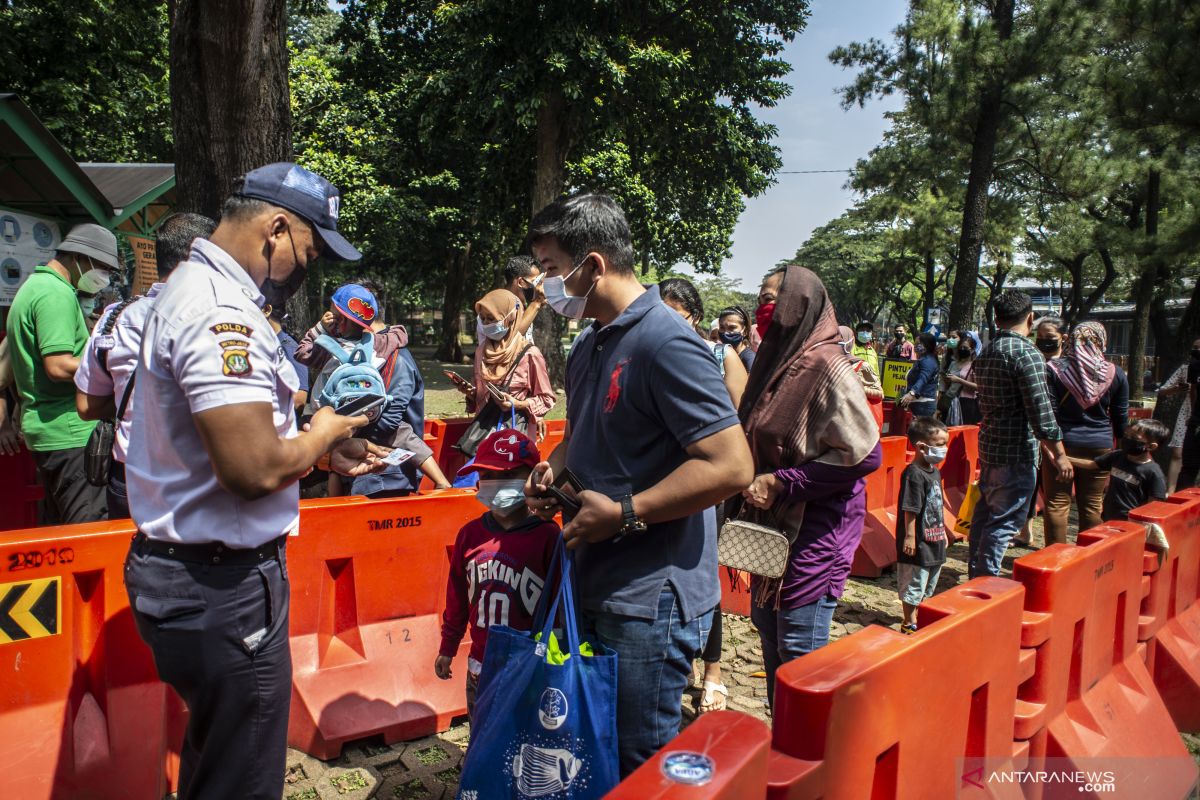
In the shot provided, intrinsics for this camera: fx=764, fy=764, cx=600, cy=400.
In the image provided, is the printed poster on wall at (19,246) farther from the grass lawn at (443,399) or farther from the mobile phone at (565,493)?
the mobile phone at (565,493)

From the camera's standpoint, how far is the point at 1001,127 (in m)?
17.5

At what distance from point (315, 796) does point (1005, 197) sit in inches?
1098

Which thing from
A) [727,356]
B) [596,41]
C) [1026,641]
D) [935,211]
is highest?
[596,41]

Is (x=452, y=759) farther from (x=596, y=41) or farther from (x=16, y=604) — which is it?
(x=596, y=41)

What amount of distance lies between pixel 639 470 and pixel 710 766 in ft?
2.58

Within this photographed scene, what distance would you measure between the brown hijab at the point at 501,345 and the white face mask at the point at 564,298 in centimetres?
278

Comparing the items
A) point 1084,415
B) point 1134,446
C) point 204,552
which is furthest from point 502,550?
point 1084,415

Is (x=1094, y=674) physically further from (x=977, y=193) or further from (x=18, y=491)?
(x=977, y=193)

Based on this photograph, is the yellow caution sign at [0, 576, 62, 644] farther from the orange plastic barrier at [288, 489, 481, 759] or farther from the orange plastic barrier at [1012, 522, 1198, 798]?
the orange plastic barrier at [1012, 522, 1198, 798]

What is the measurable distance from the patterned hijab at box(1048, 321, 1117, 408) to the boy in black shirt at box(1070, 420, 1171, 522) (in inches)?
15.0

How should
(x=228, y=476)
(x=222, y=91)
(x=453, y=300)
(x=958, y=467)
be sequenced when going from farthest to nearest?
(x=453, y=300)
(x=958, y=467)
(x=222, y=91)
(x=228, y=476)

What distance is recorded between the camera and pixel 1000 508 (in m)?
4.59

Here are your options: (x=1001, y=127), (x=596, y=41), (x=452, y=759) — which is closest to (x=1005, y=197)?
(x=1001, y=127)

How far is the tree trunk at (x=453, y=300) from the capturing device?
2848 cm
